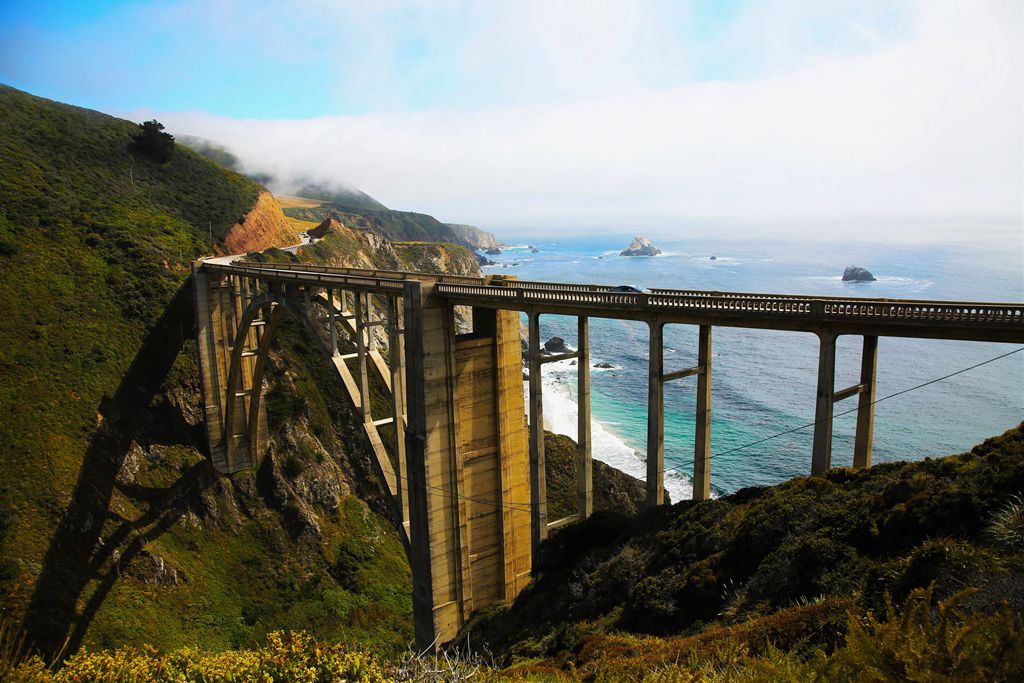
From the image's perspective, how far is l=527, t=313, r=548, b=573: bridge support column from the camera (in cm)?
1862

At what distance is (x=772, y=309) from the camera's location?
1388cm

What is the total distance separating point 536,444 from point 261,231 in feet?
157

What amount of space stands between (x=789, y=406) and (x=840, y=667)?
50.6 meters

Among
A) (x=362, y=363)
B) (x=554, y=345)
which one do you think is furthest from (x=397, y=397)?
(x=554, y=345)

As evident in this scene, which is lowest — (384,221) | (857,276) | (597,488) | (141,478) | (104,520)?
(597,488)

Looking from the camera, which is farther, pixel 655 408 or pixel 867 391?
pixel 655 408

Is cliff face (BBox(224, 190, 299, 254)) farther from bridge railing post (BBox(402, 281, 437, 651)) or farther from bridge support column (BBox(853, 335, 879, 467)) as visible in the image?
bridge support column (BBox(853, 335, 879, 467))

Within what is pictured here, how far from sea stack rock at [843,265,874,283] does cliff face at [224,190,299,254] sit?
300 feet

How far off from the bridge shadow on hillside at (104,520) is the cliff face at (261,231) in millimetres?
16687

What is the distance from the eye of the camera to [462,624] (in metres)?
22.7

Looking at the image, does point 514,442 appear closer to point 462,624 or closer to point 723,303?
point 462,624

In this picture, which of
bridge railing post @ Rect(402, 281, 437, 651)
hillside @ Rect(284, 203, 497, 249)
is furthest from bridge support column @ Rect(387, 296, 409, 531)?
hillside @ Rect(284, 203, 497, 249)

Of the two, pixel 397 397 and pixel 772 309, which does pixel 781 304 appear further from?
pixel 397 397

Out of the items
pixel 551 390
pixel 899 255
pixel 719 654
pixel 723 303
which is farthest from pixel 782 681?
pixel 899 255
